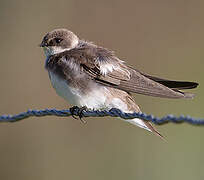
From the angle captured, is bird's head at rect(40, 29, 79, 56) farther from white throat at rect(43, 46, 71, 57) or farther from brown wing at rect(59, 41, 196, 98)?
brown wing at rect(59, 41, 196, 98)

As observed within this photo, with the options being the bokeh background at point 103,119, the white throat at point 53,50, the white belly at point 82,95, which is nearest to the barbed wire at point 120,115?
the white belly at point 82,95

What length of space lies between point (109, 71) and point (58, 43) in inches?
29.3

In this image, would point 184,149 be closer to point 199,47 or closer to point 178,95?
point 178,95

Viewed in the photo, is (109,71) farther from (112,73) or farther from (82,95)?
(82,95)

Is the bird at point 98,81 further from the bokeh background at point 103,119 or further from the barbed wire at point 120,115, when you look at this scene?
the bokeh background at point 103,119

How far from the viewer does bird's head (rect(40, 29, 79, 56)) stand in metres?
5.17

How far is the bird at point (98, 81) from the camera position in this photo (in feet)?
14.8

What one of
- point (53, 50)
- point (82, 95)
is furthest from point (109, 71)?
point (53, 50)

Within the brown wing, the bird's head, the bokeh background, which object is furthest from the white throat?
the bokeh background

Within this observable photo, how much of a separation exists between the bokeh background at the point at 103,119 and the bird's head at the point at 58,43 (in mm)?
1520

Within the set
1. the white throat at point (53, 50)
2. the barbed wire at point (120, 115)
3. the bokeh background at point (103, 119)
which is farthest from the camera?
the bokeh background at point (103, 119)

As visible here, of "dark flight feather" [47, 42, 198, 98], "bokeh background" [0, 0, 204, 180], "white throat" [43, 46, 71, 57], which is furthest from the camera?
"bokeh background" [0, 0, 204, 180]

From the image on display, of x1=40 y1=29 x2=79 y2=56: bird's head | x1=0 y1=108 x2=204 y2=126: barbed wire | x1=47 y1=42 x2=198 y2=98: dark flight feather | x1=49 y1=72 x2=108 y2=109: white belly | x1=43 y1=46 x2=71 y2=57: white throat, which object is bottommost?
x1=0 y1=108 x2=204 y2=126: barbed wire

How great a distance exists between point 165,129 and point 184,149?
62 centimetres
